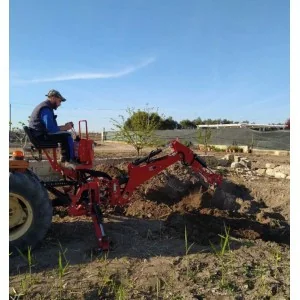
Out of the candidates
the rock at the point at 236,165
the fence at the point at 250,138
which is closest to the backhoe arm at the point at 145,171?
the rock at the point at 236,165

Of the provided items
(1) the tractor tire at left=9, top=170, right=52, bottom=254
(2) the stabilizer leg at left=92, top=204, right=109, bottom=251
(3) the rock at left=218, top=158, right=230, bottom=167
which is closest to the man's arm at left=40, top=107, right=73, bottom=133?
(1) the tractor tire at left=9, top=170, right=52, bottom=254

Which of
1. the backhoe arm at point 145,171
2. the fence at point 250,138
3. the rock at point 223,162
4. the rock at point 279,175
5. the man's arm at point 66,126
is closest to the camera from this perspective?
the man's arm at point 66,126

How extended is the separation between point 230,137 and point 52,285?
22994 mm

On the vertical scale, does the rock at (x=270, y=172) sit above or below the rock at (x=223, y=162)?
below

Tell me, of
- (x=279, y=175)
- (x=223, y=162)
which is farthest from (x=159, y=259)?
(x=223, y=162)

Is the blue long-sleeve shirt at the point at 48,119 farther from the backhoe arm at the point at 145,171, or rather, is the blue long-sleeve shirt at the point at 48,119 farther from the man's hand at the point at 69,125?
the backhoe arm at the point at 145,171

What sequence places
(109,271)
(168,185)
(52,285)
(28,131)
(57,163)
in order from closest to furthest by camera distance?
(52,285)
(109,271)
(28,131)
(57,163)
(168,185)

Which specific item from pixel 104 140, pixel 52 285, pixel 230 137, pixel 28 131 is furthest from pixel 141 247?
pixel 104 140

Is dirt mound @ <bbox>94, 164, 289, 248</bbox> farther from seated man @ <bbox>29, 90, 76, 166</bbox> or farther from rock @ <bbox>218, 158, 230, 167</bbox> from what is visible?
rock @ <bbox>218, 158, 230, 167</bbox>

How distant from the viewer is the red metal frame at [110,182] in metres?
5.11

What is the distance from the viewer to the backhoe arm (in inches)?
221

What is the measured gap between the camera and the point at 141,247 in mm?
4785
